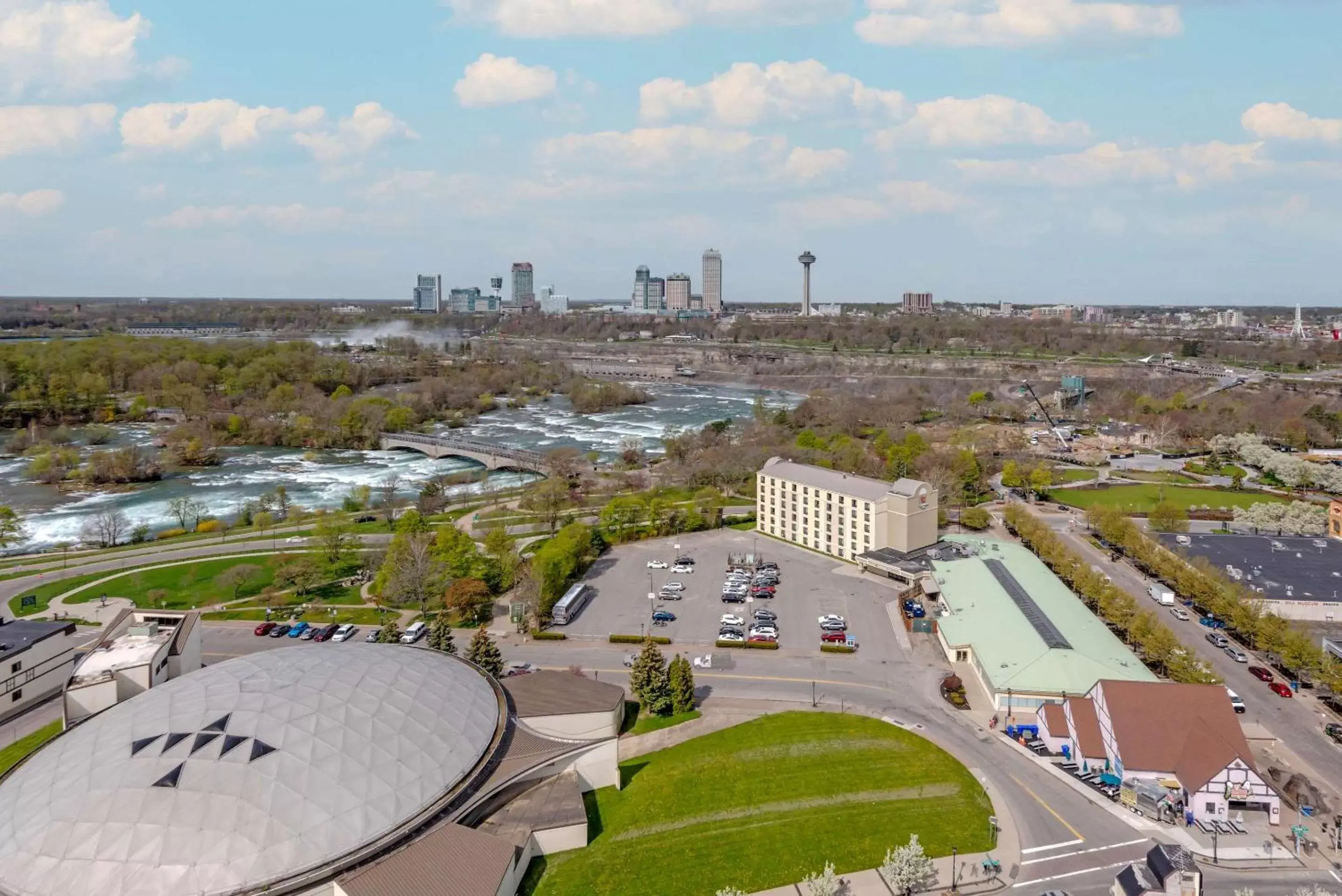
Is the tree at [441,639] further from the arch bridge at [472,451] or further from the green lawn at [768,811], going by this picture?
the arch bridge at [472,451]

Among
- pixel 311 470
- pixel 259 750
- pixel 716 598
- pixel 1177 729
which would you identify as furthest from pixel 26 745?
pixel 311 470

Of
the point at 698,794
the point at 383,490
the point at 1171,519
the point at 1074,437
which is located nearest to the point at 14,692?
the point at 698,794

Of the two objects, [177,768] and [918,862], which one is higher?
[177,768]

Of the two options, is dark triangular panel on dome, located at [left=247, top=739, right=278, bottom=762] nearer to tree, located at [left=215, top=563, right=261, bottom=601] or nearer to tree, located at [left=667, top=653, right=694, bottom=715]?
tree, located at [left=667, top=653, right=694, bottom=715]

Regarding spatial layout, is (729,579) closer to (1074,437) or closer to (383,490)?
(383,490)

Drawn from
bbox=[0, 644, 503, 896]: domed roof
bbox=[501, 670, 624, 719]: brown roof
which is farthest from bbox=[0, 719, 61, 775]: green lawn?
bbox=[501, 670, 624, 719]: brown roof

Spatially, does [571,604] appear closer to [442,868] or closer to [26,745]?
[26,745]
